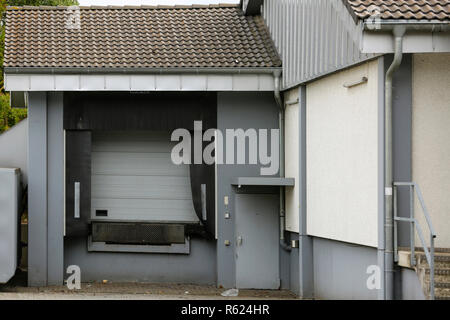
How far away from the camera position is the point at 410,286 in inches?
412

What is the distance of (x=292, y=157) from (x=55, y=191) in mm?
5131

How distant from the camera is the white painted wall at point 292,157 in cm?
1520

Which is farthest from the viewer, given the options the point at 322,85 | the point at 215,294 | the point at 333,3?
the point at 215,294

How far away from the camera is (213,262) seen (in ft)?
55.4

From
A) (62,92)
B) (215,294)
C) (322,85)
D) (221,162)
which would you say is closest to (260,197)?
(221,162)

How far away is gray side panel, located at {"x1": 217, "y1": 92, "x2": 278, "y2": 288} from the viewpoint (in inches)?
645

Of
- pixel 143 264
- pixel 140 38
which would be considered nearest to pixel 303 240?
pixel 143 264

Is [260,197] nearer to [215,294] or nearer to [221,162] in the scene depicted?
[221,162]

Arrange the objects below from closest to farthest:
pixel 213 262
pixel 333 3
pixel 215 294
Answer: pixel 333 3 < pixel 215 294 < pixel 213 262

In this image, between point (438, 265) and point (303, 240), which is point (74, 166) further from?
point (438, 265)

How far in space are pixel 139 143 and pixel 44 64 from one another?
276cm

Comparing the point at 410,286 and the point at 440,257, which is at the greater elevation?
the point at 440,257

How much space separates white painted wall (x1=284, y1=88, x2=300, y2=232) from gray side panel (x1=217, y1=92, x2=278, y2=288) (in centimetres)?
51

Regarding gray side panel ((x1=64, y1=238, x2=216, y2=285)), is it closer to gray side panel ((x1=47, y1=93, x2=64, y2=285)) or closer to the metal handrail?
gray side panel ((x1=47, y1=93, x2=64, y2=285))
